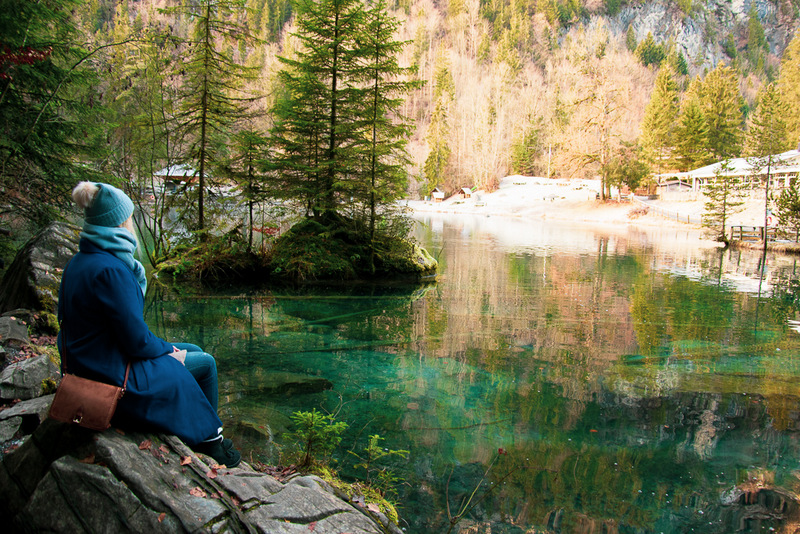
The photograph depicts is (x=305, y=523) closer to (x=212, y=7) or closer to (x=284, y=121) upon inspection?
(x=284, y=121)

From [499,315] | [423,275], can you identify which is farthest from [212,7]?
[499,315]

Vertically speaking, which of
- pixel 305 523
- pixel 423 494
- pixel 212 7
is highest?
pixel 212 7

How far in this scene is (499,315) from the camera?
11234 millimetres

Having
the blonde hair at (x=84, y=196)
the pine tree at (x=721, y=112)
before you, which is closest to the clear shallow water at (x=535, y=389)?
the blonde hair at (x=84, y=196)

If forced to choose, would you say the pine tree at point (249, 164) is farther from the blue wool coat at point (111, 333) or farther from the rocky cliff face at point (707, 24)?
the rocky cliff face at point (707, 24)

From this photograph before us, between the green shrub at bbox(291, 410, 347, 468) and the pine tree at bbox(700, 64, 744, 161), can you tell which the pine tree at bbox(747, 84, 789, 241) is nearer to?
the pine tree at bbox(700, 64, 744, 161)

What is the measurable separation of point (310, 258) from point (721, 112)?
191 feet

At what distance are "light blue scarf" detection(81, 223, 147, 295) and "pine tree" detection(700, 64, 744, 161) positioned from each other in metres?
62.0

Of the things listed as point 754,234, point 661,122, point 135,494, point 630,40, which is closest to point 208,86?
point 135,494

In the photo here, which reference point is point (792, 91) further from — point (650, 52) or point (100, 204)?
point (100, 204)

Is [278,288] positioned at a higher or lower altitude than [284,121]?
lower

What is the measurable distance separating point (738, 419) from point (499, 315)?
5460 mm

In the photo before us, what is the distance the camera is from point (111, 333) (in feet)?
8.97

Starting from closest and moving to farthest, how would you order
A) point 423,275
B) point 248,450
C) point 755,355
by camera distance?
1. point 248,450
2. point 755,355
3. point 423,275
